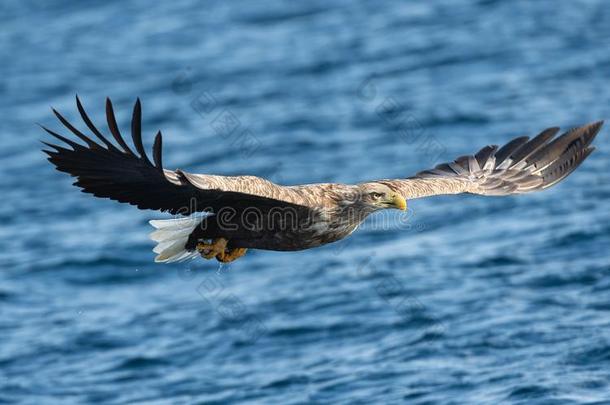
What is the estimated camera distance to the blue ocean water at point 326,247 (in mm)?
13805

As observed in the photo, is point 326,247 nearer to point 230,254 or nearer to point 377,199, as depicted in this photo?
point 230,254

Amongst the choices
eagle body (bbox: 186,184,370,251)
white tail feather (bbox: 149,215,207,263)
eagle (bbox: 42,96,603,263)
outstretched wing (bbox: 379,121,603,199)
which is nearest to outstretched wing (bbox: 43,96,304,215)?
eagle (bbox: 42,96,603,263)

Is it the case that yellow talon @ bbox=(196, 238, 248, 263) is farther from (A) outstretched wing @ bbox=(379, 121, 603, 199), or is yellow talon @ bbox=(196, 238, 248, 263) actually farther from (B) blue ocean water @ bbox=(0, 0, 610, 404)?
(B) blue ocean water @ bbox=(0, 0, 610, 404)

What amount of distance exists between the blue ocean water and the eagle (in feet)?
8.37

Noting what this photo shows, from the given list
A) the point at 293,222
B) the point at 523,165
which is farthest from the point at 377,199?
the point at 523,165

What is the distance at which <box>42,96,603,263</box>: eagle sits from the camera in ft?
27.1

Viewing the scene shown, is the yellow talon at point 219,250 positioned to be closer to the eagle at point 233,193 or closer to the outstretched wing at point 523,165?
the eagle at point 233,193

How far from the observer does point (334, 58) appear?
911 inches

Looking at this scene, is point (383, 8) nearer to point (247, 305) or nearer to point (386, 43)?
point (386, 43)

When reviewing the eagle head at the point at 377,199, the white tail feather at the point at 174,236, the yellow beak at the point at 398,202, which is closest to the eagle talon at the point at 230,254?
the white tail feather at the point at 174,236

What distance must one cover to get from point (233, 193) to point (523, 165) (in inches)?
Result: 166

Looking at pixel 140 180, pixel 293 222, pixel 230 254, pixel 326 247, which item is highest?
pixel 326 247

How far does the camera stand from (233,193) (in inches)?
332

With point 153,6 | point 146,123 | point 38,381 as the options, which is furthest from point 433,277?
point 153,6
